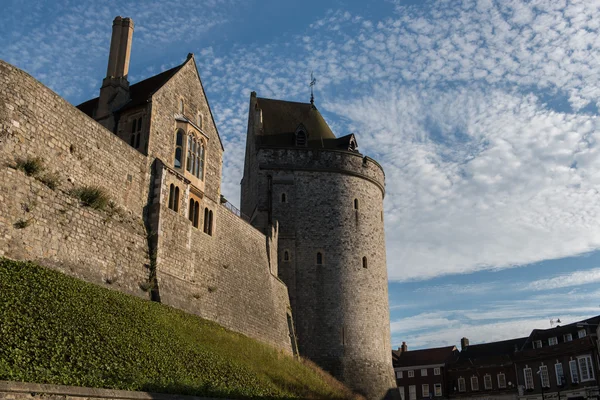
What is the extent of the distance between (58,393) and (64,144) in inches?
379

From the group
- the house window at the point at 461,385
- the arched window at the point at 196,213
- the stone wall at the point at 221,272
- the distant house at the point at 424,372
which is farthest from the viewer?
the distant house at the point at 424,372

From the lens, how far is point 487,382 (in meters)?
55.8

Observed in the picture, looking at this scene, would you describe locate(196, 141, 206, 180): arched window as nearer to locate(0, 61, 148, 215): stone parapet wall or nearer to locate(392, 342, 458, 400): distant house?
locate(0, 61, 148, 215): stone parapet wall

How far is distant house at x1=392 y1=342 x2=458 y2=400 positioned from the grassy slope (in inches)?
1677

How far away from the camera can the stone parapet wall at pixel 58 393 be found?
10.8 meters

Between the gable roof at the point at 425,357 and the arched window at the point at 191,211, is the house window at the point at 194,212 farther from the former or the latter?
the gable roof at the point at 425,357

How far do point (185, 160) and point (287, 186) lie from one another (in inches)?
524

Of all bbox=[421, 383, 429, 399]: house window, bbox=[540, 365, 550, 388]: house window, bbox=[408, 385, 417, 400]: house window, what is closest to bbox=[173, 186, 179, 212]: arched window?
bbox=[540, 365, 550, 388]: house window

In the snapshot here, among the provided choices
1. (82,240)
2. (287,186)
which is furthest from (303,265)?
(82,240)

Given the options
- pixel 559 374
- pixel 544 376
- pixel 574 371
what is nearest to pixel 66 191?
pixel 574 371

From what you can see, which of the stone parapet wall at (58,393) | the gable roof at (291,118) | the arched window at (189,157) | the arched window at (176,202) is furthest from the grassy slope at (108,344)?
the gable roof at (291,118)

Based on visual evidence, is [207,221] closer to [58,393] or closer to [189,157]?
[189,157]

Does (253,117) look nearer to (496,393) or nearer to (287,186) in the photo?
(287,186)

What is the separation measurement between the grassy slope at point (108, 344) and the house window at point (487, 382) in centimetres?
3879
